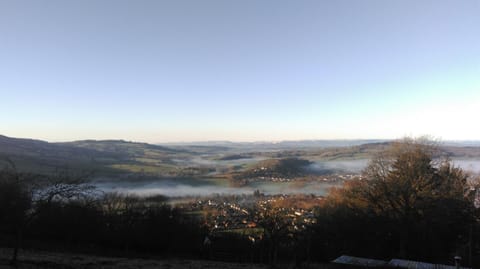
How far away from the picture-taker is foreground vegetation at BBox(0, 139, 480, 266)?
2498cm

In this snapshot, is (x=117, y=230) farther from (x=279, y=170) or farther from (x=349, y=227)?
(x=279, y=170)

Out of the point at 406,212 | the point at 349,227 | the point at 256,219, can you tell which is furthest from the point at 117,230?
the point at 406,212

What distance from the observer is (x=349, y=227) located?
28.6m

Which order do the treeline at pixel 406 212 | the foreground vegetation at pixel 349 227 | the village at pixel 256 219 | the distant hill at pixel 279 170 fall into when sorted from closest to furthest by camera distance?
the treeline at pixel 406 212 < the foreground vegetation at pixel 349 227 < the village at pixel 256 219 < the distant hill at pixel 279 170

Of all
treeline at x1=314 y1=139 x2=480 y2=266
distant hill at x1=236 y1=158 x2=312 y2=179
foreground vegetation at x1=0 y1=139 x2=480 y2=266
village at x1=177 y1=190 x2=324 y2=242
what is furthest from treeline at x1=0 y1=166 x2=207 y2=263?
distant hill at x1=236 y1=158 x2=312 y2=179

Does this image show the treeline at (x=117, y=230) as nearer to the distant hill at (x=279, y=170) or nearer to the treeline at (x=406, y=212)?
the treeline at (x=406, y=212)

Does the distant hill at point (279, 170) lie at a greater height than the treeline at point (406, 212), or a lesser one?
lesser

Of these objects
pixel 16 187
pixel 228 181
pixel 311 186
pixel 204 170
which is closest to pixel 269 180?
pixel 228 181

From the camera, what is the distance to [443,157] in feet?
97.6

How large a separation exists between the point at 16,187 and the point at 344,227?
2462 cm

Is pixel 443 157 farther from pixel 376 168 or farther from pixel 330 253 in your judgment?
pixel 330 253

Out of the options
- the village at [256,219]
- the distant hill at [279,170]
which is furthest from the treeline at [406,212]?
the distant hill at [279,170]

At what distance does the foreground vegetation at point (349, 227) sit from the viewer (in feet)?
82.0

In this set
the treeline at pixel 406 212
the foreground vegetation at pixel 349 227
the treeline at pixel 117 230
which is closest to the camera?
the treeline at pixel 406 212
